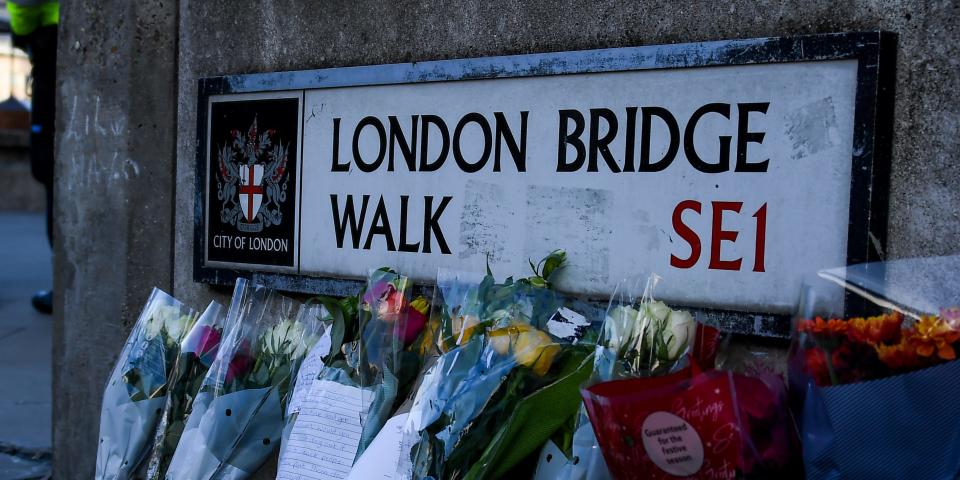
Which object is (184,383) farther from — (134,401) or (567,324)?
(567,324)

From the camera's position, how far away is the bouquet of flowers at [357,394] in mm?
2559

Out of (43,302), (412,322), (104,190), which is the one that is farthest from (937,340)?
(43,302)

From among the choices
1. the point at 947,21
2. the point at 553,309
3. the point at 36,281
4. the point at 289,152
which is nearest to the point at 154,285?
the point at 289,152

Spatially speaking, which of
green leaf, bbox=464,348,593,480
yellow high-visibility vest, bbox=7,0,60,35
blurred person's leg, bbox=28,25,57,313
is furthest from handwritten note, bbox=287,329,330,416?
yellow high-visibility vest, bbox=7,0,60,35

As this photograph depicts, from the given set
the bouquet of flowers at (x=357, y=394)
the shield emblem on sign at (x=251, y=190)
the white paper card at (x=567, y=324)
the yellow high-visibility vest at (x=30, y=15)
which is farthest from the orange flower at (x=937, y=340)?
the yellow high-visibility vest at (x=30, y=15)

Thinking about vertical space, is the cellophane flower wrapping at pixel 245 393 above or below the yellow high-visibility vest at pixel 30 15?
below

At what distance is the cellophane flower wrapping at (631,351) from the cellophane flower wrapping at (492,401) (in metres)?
Answer: 0.08

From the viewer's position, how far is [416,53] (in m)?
3.09

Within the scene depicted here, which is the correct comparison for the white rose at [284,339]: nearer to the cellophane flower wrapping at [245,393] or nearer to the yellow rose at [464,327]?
the cellophane flower wrapping at [245,393]

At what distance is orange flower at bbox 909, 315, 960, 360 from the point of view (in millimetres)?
1689

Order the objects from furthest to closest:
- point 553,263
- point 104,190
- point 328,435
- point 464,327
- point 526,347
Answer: point 104,190
point 553,263
point 328,435
point 464,327
point 526,347

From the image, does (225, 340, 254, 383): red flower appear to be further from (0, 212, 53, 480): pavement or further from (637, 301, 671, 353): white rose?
(0, 212, 53, 480): pavement

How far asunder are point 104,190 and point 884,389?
9.56 ft

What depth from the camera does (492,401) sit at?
222cm
